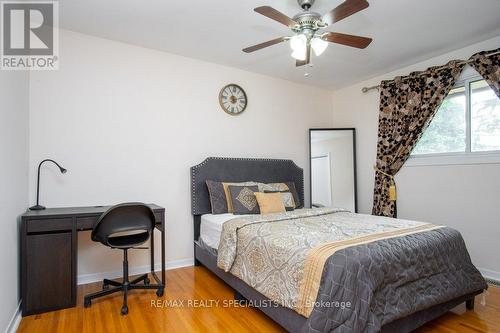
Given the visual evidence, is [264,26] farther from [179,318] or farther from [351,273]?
[179,318]

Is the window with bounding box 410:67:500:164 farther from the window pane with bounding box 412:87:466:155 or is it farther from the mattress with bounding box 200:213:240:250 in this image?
the mattress with bounding box 200:213:240:250


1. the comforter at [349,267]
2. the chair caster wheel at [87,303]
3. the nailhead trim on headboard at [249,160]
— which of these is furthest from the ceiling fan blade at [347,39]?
the chair caster wheel at [87,303]

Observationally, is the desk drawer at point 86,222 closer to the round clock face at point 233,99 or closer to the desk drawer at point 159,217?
the desk drawer at point 159,217

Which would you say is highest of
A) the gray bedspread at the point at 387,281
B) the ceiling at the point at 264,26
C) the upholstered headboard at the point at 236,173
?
the ceiling at the point at 264,26

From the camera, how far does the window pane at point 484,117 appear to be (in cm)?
303

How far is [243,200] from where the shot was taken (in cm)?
334

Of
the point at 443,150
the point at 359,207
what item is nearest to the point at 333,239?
the point at 443,150

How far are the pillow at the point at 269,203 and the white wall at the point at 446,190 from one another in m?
1.75

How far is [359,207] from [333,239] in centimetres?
277

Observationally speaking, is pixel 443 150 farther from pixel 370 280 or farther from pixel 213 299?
pixel 213 299

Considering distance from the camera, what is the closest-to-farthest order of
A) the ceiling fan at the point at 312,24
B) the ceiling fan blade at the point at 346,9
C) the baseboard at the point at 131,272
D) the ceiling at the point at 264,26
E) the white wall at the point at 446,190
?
the ceiling fan blade at the point at 346,9 < the ceiling fan at the point at 312,24 < the ceiling at the point at 264,26 < the baseboard at the point at 131,272 < the white wall at the point at 446,190

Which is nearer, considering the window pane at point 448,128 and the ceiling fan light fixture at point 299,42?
the ceiling fan light fixture at point 299,42

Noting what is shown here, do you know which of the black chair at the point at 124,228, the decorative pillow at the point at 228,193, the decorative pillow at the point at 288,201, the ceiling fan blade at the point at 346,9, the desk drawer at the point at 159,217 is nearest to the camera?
the ceiling fan blade at the point at 346,9

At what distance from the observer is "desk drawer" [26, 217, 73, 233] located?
7.34 ft
